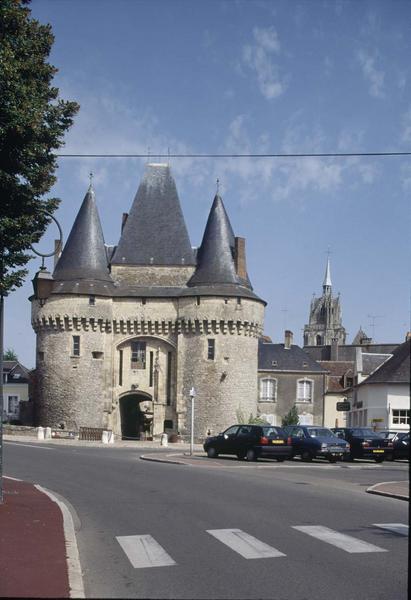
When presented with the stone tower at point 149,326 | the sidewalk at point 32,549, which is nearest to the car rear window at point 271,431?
the sidewalk at point 32,549

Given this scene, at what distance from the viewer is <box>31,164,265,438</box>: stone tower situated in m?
55.4

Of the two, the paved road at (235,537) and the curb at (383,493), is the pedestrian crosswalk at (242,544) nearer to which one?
the paved road at (235,537)

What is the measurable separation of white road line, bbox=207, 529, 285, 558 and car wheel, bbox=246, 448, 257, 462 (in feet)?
60.1

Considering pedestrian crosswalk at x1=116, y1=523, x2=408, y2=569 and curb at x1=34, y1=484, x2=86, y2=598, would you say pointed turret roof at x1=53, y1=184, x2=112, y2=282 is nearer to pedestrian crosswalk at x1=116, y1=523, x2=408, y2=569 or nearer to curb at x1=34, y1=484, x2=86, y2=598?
curb at x1=34, y1=484, x2=86, y2=598

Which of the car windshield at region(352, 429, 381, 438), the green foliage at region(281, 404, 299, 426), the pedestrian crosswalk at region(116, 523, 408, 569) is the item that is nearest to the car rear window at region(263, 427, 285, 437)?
the car windshield at region(352, 429, 381, 438)

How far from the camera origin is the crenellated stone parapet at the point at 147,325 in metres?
55.7

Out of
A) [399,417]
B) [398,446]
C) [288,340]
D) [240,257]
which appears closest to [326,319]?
[288,340]

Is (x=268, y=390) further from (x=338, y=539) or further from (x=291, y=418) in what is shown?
(x=338, y=539)

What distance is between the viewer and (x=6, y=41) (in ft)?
38.7

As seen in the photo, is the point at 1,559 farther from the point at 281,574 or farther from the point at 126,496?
the point at 126,496

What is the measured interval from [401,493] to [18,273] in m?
9.45

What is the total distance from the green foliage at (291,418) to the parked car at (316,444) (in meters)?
30.3

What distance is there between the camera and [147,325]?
57.6 metres

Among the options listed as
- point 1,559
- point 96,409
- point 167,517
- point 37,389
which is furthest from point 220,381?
point 1,559
